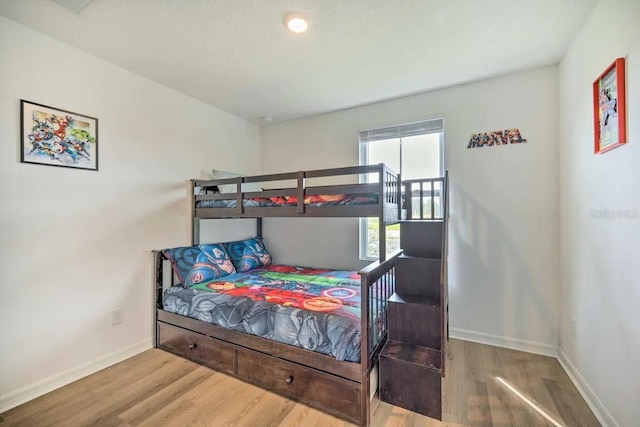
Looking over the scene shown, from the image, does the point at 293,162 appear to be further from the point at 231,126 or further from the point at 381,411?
the point at 381,411

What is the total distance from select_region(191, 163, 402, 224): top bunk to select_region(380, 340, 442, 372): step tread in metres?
0.91

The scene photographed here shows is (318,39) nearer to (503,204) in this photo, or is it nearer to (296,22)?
(296,22)

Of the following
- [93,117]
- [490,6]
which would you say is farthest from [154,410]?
[490,6]

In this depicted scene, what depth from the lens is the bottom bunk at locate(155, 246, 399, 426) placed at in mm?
1626

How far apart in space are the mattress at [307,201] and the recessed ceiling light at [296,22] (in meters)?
1.19

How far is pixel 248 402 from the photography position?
5.92ft

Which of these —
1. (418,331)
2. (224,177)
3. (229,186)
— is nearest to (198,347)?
(229,186)

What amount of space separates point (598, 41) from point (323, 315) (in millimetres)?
2457

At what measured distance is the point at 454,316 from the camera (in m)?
2.72

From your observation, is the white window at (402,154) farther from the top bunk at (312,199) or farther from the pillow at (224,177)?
the pillow at (224,177)

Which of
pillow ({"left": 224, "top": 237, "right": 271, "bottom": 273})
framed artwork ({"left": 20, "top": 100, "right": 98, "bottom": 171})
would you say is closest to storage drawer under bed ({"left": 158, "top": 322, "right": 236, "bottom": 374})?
pillow ({"left": 224, "top": 237, "right": 271, "bottom": 273})

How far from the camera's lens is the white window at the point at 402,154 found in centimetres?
286

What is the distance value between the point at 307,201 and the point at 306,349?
113 cm

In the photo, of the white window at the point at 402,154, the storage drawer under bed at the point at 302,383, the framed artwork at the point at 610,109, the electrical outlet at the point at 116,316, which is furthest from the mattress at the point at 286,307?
the framed artwork at the point at 610,109
